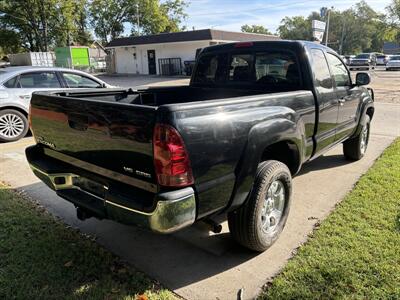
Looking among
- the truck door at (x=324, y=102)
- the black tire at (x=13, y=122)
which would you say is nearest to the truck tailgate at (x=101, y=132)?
the truck door at (x=324, y=102)

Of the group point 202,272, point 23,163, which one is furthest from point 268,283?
point 23,163

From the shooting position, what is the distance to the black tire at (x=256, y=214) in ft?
9.87

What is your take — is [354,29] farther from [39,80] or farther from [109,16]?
[39,80]

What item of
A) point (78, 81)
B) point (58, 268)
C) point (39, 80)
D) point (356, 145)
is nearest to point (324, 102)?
point (356, 145)

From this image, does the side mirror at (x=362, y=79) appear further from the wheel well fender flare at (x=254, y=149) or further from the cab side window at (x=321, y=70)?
the wheel well fender flare at (x=254, y=149)

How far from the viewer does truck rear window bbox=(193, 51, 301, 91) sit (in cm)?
404

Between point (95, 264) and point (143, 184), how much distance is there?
1159mm

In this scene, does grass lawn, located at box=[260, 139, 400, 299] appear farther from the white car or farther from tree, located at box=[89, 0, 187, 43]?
tree, located at box=[89, 0, 187, 43]

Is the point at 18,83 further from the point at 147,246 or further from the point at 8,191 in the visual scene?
the point at 147,246

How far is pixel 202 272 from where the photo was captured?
3053 mm

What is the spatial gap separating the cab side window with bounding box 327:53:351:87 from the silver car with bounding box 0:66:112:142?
16.0 feet

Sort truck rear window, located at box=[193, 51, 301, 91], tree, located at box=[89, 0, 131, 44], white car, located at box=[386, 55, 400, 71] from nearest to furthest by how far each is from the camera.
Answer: truck rear window, located at box=[193, 51, 301, 91], white car, located at box=[386, 55, 400, 71], tree, located at box=[89, 0, 131, 44]

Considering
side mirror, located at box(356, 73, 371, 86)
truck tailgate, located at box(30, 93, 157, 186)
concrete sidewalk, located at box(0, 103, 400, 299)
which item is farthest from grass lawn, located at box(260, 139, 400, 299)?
side mirror, located at box(356, 73, 371, 86)

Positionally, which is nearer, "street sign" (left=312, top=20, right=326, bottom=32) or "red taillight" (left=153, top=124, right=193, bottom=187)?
"red taillight" (left=153, top=124, right=193, bottom=187)
